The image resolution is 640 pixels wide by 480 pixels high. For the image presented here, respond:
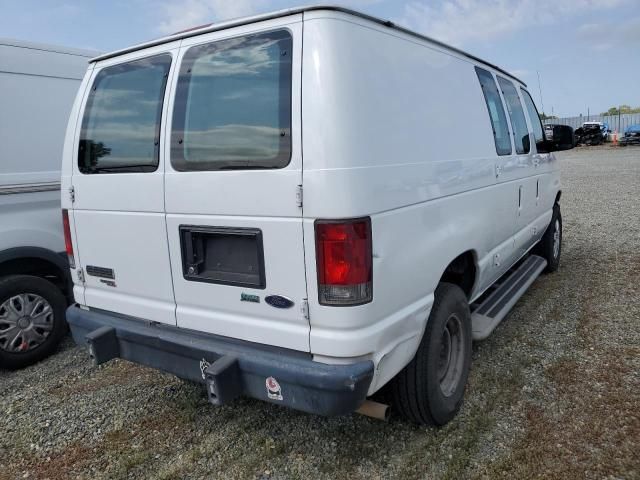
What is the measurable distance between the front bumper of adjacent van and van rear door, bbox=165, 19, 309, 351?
0.07 meters

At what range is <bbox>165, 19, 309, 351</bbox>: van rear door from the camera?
7.54 feet

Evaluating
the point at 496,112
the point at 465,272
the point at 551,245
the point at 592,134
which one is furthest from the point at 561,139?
the point at 592,134

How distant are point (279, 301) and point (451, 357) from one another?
137 centimetres

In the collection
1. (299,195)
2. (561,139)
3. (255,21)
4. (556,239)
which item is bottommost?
(556,239)

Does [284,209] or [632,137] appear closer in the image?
[284,209]

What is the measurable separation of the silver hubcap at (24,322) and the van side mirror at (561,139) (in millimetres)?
4897

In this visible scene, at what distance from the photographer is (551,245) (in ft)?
19.5

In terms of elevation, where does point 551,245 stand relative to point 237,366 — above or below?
below

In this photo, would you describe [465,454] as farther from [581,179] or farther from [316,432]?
[581,179]

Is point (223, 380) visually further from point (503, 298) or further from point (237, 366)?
point (503, 298)

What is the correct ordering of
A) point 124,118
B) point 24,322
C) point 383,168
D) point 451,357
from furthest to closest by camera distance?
point 24,322
point 451,357
point 124,118
point 383,168

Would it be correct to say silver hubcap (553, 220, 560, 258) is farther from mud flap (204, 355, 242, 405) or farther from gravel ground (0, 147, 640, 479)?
mud flap (204, 355, 242, 405)

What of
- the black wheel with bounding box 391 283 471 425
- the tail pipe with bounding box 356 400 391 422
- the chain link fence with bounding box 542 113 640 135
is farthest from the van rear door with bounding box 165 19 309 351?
the chain link fence with bounding box 542 113 640 135

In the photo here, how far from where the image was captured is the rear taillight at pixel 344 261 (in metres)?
2.19
